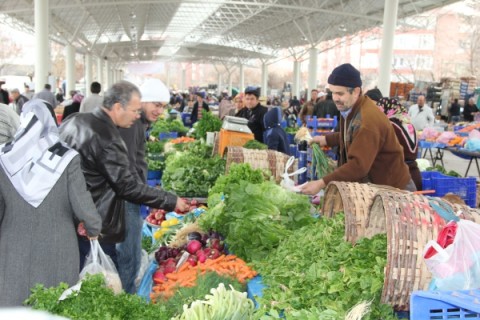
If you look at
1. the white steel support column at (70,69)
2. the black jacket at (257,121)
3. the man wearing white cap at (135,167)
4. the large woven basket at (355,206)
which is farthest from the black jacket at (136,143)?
the white steel support column at (70,69)

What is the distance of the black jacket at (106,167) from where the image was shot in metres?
3.10

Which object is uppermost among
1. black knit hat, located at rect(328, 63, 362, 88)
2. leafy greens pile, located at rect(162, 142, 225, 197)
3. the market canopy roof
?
the market canopy roof

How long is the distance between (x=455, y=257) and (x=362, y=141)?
4.71 feet

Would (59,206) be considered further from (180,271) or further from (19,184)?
(180,271)

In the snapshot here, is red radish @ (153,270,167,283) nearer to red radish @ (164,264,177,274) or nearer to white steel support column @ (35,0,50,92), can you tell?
red radish @ (164,264,177,274)

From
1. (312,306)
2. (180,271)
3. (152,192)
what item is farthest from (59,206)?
(312,306)

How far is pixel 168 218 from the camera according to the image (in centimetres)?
511

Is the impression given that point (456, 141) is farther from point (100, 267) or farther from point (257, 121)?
point (100, 267)

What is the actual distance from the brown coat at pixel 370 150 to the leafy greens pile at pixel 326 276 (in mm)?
578

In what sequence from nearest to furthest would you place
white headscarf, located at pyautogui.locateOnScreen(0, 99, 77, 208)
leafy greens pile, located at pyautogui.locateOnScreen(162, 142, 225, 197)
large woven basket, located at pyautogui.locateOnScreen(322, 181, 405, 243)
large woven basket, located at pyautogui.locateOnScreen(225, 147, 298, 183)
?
white headscarf, located at pyautogui.locateOnScreen(0, 99, 77, 208), large woven basket, located at pyautogui.locateOnScreen(322, 181, 405, 243), large woven basket, located at pyautogui.locateOnScreen(225, 147, 298, 183), leafy greens pile, located at pyautogui.locateOnScreen(162, 142, 225, 197)

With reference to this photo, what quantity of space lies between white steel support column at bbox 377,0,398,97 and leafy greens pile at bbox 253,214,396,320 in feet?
44.4

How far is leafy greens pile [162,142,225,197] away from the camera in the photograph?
579cm

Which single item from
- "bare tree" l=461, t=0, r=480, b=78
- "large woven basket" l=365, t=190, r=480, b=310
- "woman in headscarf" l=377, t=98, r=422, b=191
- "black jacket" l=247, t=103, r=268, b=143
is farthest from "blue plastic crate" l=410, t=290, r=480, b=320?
"bare tree" l=461, t=0, r=480, b=78

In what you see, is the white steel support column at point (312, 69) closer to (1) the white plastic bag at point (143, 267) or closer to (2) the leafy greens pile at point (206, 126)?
(2) the leafy greens pile at point (206, 126)
